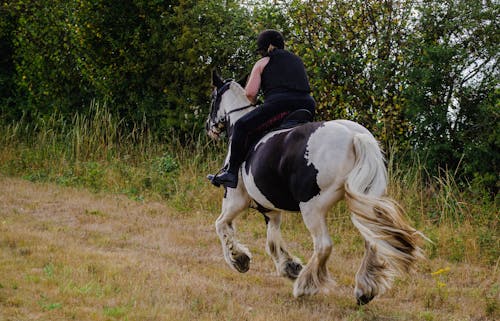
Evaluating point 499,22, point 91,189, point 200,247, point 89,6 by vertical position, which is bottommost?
point 91,189

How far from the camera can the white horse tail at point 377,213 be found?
565cm

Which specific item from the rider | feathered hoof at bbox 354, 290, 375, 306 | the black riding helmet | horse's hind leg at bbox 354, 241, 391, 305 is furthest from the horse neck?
feathered hoof at bbox 354, 290, 375, 306

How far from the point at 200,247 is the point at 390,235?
11.9 ft

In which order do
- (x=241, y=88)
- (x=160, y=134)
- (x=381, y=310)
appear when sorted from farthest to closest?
(x=160, y=134) < (x=241, y=88) < (x=381, y=310)

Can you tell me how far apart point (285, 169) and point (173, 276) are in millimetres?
1769

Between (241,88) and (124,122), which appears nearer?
(241,88)

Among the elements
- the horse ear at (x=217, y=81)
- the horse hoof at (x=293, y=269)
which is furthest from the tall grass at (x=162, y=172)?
the horse ear at (x=217, y=81)

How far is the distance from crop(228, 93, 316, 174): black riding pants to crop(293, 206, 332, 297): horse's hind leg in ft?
3.84

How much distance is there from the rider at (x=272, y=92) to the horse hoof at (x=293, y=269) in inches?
46.8

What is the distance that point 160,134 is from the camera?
14375 mm

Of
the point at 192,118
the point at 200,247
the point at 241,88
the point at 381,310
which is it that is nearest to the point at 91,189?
the point at 192,118

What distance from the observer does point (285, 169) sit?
6250 millimetres

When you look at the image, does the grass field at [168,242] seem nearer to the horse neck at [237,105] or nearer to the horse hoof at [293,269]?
the horse hoof at [293,269]

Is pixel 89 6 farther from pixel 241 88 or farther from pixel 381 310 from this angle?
pixel 381 310
